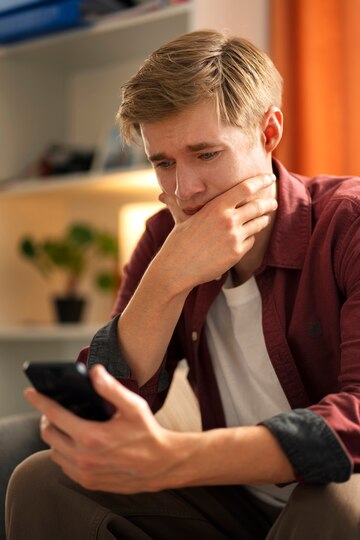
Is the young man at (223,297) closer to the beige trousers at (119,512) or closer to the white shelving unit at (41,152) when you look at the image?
the beige trousers at (119,512)

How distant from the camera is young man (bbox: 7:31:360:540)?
1.28 meters

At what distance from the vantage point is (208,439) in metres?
1.06

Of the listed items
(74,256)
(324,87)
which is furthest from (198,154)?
(74,256)

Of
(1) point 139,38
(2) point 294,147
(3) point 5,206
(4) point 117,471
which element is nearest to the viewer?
(4) point 117,471

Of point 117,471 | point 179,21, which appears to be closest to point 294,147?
point 179,21

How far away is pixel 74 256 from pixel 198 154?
1.45m

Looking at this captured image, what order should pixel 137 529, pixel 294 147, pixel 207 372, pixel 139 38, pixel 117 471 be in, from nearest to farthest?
pixel 117 471 → pixel 137 529 → pixel 207 372 → pixel 294 147 → pixel 139 38

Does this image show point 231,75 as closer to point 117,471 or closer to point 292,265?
point 292,265

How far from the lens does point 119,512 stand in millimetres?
1288

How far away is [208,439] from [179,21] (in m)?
1.64

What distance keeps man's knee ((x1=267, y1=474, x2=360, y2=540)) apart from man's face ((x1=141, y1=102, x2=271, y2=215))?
19.3 inches

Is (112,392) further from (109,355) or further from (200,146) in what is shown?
(200,146)

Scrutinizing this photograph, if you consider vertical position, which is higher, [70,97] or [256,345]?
[70,97]

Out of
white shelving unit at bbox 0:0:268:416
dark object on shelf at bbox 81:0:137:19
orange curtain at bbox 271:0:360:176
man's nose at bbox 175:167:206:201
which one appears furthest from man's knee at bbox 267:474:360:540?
dark object on shelf at bbox 81:0:137:19
